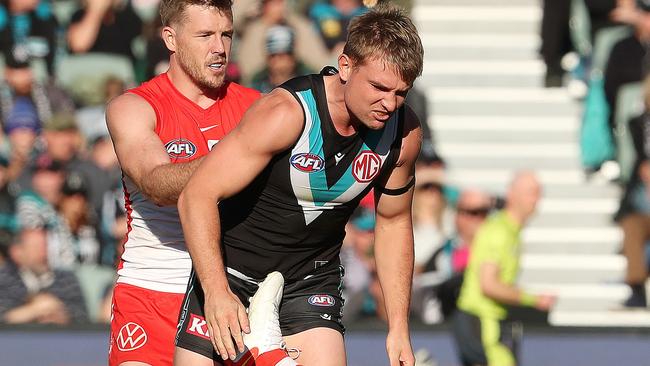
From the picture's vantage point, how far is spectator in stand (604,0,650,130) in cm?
1103

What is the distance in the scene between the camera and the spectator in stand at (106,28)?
36.8 feet

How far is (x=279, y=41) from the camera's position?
35.7ft

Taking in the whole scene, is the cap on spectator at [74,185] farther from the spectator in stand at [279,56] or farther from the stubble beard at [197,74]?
the stubble beard at [197,74]

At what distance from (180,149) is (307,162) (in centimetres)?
95

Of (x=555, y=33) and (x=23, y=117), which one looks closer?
(x=23, y=117)

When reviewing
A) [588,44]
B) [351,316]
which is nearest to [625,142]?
[588,44]

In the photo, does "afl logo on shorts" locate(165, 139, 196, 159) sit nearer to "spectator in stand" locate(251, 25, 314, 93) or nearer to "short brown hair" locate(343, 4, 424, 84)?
"short brown hair" locate(343, 4, 424, 84)

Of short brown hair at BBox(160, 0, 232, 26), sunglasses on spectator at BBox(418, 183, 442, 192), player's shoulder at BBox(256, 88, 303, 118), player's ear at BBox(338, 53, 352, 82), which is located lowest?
sunglasses on spectator at BBox(418, 183, 442, 192)

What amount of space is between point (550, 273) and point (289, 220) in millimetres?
6783

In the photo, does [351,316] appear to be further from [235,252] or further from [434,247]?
[235,252]

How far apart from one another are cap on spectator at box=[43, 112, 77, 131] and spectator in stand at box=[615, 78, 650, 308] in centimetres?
496

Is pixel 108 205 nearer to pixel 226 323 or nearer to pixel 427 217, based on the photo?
pixel 427 217

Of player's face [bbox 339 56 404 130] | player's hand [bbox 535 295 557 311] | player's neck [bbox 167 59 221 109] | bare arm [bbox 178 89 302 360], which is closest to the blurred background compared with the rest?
player's hand [bbox 535 295 557 311]

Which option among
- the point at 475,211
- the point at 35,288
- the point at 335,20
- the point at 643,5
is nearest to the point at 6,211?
the point at 35,288
